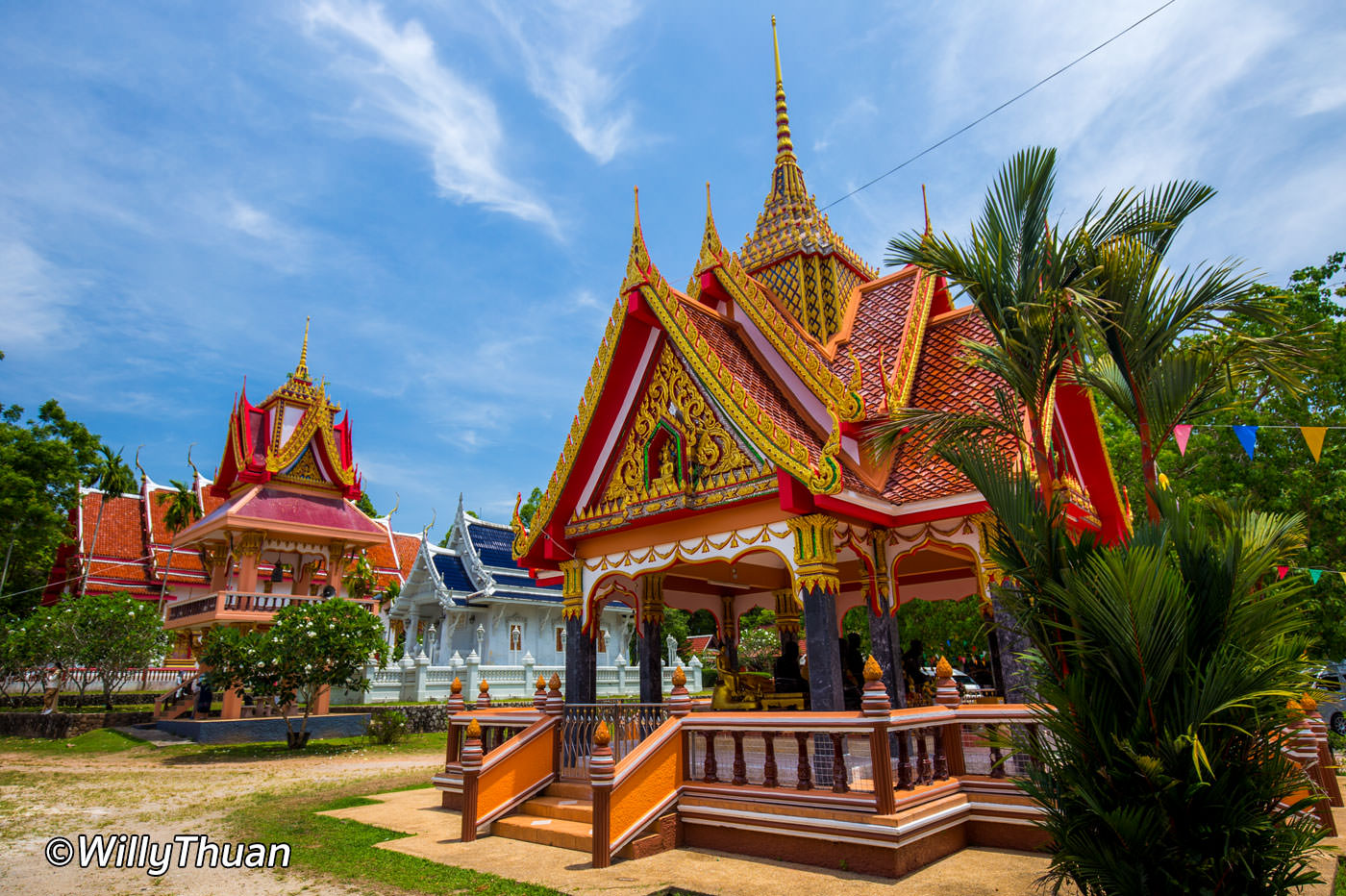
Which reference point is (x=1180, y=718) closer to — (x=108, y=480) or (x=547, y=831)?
(x=547, y=831)

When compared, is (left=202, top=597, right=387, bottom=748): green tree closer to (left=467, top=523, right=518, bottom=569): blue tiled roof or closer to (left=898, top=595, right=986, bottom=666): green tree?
(left=467, top=523, right=518, bottom=569): blue tiled roof

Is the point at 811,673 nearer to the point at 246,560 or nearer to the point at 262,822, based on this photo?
the point at 262,822

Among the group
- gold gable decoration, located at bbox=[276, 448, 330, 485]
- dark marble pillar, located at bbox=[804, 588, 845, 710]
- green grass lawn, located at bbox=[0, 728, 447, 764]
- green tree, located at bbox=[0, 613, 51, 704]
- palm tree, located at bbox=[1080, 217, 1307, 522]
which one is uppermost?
gold gable decoration, located at bbox=[276, 448, 330, 485]

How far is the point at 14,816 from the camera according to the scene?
380 inches

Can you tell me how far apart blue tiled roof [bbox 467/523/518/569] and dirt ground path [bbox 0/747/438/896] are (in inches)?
578

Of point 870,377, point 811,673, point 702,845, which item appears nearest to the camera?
point 702,845

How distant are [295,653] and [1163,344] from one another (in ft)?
59.9

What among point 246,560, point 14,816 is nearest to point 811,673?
point 14,816

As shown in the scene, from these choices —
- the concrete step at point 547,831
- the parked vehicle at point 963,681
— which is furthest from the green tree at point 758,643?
the concrete step at point 547,831

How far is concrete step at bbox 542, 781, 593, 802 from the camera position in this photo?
28.8ft

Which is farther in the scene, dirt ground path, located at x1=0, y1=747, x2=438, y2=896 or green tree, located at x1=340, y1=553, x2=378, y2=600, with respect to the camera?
green tree, located at x1=340, y1=553, x2=378, y2=600

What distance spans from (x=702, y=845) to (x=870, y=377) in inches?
236

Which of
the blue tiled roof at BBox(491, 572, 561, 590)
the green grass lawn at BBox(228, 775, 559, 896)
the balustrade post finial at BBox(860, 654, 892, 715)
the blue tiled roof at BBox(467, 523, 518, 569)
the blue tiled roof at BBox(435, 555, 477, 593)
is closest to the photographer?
the green grass lawn at BBox(228, 775, 559, 896)

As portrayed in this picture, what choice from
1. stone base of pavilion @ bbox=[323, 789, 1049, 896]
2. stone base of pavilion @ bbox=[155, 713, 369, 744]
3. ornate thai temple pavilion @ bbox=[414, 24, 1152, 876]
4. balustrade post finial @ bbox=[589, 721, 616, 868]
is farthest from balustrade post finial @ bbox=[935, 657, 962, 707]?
stone base of pavilion @ bbox=[155, 713, 369, 744]
